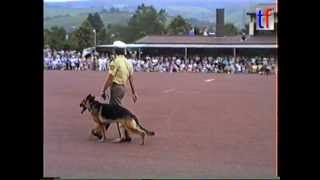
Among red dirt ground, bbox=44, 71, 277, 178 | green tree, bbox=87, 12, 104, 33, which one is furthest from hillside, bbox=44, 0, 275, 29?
red dirt ground, bbox=44, 71, 277, 178

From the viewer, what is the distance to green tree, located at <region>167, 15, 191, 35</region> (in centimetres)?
8250

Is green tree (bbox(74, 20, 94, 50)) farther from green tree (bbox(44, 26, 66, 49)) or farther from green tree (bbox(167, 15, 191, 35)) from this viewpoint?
green tree (bbox(167, 15, 191, 35))

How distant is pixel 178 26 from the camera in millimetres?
83625

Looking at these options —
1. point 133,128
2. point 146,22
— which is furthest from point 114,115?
point 146,22

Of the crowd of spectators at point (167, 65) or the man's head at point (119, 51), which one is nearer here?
the man's head at point (119, 51)

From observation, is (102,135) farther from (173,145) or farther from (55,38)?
(55,38)

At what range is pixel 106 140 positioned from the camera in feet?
32.5

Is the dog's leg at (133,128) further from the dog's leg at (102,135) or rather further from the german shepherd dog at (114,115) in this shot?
the dog's leg at (102,135)

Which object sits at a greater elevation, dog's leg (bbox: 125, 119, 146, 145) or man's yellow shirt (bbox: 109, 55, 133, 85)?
man's yellow shirt (bbox: 109, 55, 133, 85)

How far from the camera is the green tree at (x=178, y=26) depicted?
82.5 metres

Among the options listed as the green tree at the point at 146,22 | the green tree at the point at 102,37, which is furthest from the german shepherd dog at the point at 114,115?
the green tree at the point at 146,22
